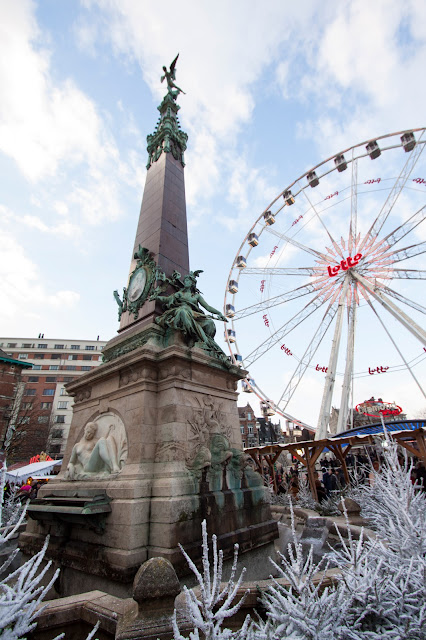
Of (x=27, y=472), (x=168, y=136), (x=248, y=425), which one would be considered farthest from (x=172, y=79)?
(x=248, y=425)

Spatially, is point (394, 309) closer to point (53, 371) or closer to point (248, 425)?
point (248, 425)

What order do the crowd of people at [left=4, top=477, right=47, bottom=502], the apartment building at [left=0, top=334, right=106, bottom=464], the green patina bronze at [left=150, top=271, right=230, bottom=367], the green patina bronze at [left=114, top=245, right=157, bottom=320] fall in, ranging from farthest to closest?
1. the apartment building at [left=0, top=334, right=106, bottom=464]
2. the crowd of people at [left=4, top=477, right=47, bottom=502]
3. the green patina bronze at [left=114, top=245, right=157, bottom=320]
4. the green patina bronze at [left=150, top=271, right=230, bottom=367]

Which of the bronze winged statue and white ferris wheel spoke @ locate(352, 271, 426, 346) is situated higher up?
the bronze winged statue

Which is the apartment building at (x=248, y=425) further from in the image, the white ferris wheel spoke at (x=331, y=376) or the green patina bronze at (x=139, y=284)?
the green patina bronze at (x=139, y=284)

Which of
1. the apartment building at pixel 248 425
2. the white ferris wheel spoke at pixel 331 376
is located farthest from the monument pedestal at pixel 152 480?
the apartment building at pixel 248 425

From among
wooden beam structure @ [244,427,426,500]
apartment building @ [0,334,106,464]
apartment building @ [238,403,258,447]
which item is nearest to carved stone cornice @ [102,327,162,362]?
wooden beam structure @ [244,427,426,500]

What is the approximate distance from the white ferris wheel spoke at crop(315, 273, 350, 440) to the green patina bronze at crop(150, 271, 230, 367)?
14.2m

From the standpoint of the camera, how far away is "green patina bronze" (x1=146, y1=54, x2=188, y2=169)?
439 inches

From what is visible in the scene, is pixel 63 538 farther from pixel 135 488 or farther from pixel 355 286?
pixel 355 286

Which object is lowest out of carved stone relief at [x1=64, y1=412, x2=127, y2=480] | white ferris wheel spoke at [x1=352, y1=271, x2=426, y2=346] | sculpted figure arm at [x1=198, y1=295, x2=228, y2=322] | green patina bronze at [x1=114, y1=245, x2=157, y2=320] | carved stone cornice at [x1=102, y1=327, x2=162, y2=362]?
carved stone relief at [x1=64, y1=412, x2=127, y2=480]

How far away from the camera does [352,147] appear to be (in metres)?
22.2

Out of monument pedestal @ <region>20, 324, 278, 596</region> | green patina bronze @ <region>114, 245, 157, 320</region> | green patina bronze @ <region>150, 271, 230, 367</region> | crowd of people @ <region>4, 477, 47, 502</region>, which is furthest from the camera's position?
crowd of people @ <region>4, 477, 47, 502</region>

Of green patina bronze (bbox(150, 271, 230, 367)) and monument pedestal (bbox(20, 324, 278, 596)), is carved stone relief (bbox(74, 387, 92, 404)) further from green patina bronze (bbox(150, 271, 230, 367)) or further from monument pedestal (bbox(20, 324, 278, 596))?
green patina bronze (bbox(150, 271, 230, 367))

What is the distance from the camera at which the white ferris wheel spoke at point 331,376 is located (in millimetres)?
19833
